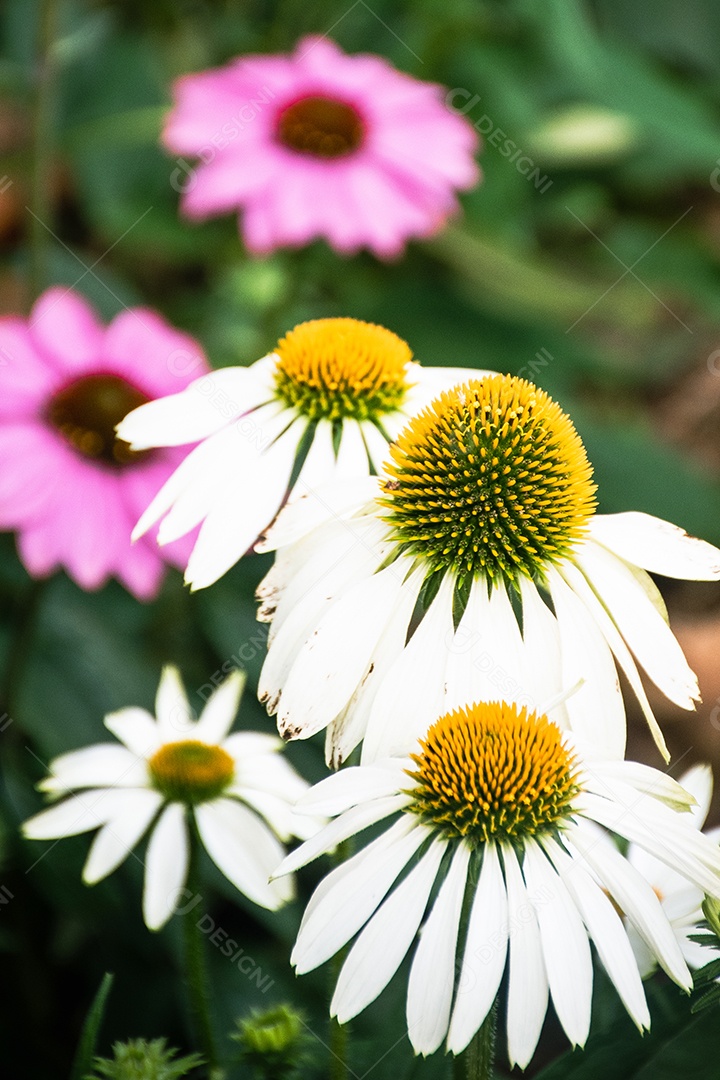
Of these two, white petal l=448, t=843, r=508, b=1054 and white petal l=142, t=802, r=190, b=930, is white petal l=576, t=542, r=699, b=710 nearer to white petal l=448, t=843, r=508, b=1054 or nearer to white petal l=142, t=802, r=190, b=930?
white petal l=448, t=843, r=508, b=1054

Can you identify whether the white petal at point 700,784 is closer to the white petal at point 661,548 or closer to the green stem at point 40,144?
the white petal at point 661,548

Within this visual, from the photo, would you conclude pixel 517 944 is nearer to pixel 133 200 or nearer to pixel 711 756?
pixel 711 756

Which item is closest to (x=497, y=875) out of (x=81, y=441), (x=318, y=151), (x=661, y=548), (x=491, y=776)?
(x=491, y=776)

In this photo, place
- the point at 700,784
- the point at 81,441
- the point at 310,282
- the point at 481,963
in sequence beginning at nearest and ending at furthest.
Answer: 1. the point at 481,963
2. the point at 700,784
3. the point at 81,441
4. the point at 310,282

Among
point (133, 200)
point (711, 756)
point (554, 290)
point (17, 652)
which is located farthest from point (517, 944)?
point (133, 200)

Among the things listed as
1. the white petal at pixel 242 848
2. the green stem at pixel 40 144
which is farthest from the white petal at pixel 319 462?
the green stem at pixel 40 144

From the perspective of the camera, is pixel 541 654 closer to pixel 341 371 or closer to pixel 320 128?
pixel 341 371

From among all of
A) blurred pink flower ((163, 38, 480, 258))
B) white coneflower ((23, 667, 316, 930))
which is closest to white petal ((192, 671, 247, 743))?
white coneflower ((23, 667, 316, 930))
